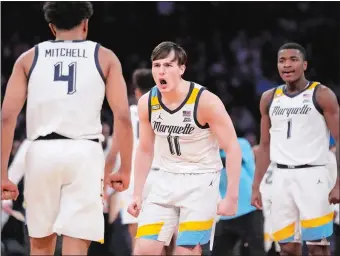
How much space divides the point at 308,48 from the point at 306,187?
8.14m

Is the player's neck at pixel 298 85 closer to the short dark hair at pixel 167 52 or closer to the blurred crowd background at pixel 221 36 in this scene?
the short dark hair at pixel 167 52

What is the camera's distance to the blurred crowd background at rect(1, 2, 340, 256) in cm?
1474

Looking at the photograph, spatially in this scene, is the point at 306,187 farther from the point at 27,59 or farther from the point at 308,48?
the point at 308,48

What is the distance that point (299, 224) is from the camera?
7785 millimetres

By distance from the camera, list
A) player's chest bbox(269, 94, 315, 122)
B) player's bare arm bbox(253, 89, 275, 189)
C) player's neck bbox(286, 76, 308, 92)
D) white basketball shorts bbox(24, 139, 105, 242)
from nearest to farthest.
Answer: white basketball shorts bbox(24, 139, 105, 242), player's chest bbox(269, 94, 315, 122), player's neck bbox(286, 76, 308, 92), player's bare arm bbox(253, 89, 275, 189)

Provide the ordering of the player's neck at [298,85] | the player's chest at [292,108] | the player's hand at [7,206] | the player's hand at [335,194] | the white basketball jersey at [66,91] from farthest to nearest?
1. the player's hand at [7,206]
2. the player's neck at [298,85]
3. the player's chest at [292,108]
4. the player's hand at [335,194]
5. the white basketball jersey at [66,91]

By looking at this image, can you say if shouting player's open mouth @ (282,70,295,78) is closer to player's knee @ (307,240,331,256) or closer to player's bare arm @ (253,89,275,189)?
player's bare arm @ (253,89,275,189)

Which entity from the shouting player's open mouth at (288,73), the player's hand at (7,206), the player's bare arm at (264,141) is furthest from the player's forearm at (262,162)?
the player's hand at (7,206)

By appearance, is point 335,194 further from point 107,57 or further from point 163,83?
point 107,57

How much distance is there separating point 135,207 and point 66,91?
97 cm

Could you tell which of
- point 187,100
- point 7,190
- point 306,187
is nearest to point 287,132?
point 306,187

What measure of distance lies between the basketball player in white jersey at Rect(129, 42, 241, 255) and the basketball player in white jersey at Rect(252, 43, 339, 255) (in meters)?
1.54

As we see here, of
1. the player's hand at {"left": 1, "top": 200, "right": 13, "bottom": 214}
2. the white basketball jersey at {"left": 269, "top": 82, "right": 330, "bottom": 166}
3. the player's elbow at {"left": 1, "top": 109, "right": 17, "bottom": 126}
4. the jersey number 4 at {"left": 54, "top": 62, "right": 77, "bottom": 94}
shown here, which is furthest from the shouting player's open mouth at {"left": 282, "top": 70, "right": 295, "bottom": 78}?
the player's hand at {"left": 1, "top": 200, "right": 13, "bottom": 214}

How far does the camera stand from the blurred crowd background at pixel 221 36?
14742mm
